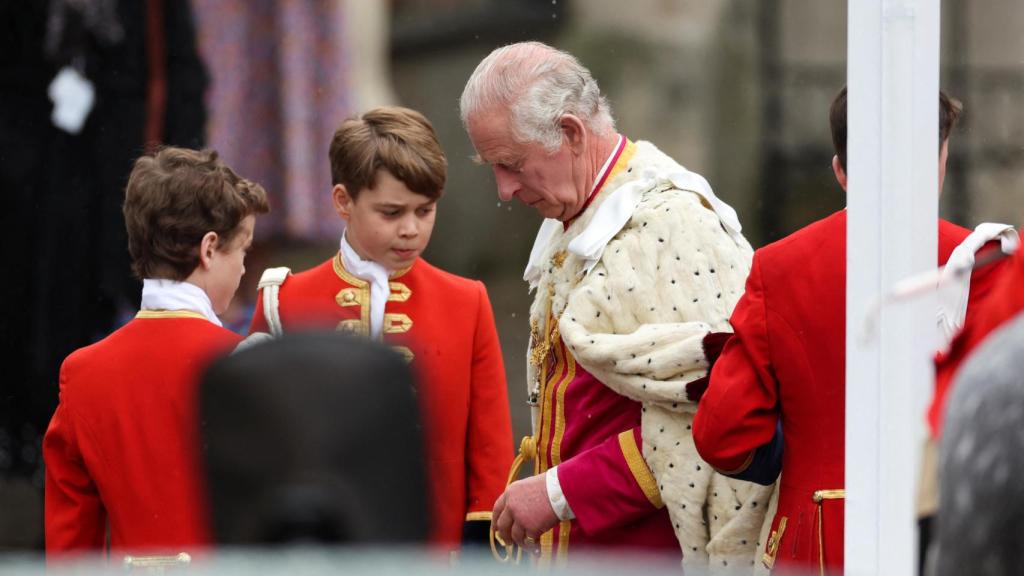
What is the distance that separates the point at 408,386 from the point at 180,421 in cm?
193

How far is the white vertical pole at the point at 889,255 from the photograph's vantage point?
240cm

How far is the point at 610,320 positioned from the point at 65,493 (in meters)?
1.14

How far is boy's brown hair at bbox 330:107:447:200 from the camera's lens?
3.67 metres

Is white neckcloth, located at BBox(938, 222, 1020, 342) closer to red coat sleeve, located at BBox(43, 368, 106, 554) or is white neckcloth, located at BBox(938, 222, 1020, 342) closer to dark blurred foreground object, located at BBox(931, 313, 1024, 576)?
dark blurred foreground object, located at BBox(931, 313, 1024, 576)

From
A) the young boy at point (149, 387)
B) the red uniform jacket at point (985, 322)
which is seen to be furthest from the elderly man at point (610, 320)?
the red uniform jacket at point (985, 322)

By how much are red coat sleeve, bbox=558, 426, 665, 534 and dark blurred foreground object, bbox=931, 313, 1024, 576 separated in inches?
65.0

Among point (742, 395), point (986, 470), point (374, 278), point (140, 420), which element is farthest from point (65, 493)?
point (986, 470)

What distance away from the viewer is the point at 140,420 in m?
3.25

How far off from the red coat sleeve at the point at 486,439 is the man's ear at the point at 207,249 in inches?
28.1

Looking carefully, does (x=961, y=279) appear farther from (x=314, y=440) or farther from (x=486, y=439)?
(x=314, y=440)

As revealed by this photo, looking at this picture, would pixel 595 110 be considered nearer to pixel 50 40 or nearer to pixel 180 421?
pixel 180 421

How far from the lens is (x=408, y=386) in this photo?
1430 mm

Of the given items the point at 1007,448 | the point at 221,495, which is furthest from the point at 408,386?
the point at 1007,448

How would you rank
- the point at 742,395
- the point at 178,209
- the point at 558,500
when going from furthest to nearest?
the point at 178,209 < the point at 558,500 < the point at 742,395
